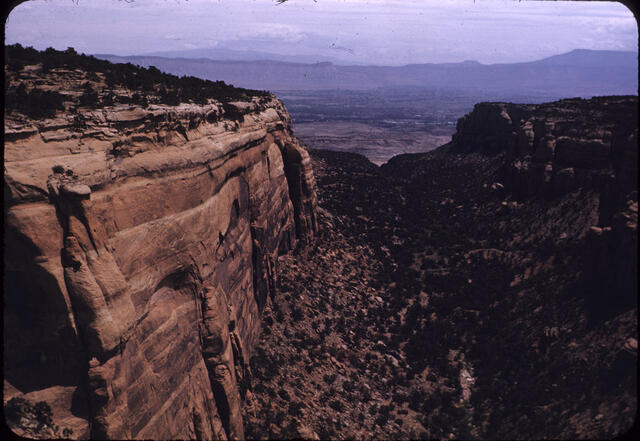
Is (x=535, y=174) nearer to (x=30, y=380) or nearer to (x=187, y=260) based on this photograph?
(x=187, y=260)

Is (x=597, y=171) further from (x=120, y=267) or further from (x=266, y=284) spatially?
(x=120, y=267)

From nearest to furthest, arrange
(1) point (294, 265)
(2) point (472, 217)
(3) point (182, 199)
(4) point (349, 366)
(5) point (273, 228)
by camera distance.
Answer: (3) point (182, 199)
(4) point (349, 366)
(5) point (273, 228)
(1) point (294, 265)
(2) point (472, 217)

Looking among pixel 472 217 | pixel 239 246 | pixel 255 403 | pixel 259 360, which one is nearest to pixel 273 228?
pixel 239 246

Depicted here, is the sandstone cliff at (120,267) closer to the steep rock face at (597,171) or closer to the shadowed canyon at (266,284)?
the shadowed canyon at (266,284)

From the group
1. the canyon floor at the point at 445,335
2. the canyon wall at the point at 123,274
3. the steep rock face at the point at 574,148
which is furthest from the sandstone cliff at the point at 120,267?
the steep rock face at the point at 574,148

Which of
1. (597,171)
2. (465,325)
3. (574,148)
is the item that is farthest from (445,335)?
(574,148)

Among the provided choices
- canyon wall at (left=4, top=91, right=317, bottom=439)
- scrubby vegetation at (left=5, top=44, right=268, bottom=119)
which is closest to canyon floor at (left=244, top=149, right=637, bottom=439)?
canyon wall at (left=4, top=91, right=317, bottom=439)
